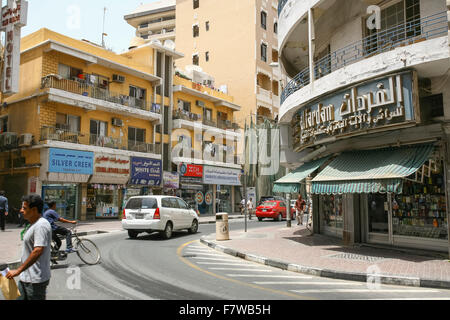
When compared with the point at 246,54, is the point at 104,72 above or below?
below

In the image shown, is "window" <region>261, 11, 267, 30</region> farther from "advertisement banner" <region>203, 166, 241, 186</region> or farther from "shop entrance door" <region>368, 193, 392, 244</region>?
"shop entrance door" <region>368, 193, 392, 244</region>

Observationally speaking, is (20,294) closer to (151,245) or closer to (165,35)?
(151,245)

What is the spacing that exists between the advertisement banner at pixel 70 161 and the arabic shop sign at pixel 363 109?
1756cm

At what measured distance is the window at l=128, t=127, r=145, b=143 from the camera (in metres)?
31.3

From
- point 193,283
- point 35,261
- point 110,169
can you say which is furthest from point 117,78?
point 35,261

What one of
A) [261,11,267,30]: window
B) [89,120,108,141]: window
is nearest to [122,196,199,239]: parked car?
[89,120,108,141]: window

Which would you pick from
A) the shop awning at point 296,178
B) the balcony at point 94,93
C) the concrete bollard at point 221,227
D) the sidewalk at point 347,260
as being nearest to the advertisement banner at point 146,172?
the balcony at point 94,93

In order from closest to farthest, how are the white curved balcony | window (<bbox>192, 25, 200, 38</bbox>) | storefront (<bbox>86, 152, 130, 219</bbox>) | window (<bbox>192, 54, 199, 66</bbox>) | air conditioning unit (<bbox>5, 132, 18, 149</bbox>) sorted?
the white curved balcony → air conditioning unit (<bbox>5, 132, 18, 149</bbox>) → storefront (<bbox>86, 152, 130, 219</bbox>) → window (<bbox>192, 25, 200, 38</bbox>) → window (<bbox>192, 54, 199, 66</bbox>)

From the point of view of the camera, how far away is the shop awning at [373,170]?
987cm

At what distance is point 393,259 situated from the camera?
10.3 metres

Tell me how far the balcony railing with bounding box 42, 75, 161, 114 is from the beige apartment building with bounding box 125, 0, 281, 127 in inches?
461

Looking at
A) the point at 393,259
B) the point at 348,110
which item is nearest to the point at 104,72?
the point at 348,110

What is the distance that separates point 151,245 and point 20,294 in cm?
978

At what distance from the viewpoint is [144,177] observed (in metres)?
30.7
